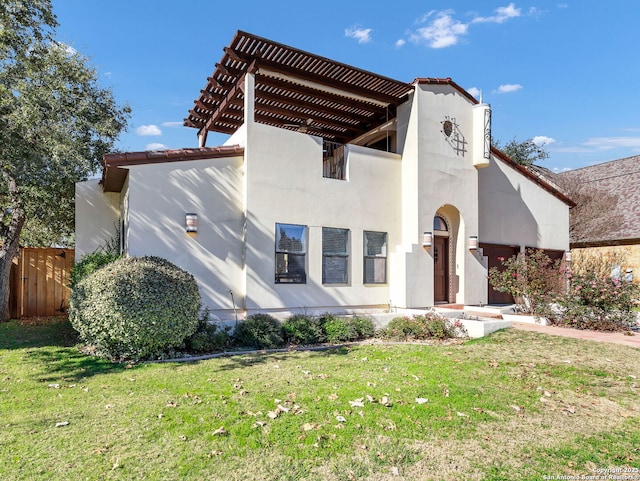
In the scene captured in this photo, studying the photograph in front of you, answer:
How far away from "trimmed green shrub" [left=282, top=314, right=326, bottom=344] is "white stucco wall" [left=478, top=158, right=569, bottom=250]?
809cm

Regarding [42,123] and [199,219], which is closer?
[199,219]

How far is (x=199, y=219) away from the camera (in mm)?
9922

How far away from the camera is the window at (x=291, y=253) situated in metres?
10.6

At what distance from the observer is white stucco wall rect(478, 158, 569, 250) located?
15.0 m

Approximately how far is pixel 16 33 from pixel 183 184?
594 cm

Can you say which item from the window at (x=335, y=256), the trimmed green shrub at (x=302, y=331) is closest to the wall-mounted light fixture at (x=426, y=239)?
the window at (x=335, y=256)

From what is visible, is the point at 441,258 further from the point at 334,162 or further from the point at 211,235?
the point at 211,235

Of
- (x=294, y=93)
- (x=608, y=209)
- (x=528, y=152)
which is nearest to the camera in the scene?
(x=294, y=93)

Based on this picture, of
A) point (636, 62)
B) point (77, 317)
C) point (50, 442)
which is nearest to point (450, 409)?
point (50, 442)

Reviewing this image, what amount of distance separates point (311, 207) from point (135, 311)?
536 centimetres

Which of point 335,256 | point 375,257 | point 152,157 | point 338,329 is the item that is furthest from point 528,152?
point 152,157

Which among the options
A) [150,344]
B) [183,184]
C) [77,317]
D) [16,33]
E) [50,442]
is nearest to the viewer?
[50,442]

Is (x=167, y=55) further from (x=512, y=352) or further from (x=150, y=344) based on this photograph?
(x=512, y=352)

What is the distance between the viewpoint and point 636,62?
50.0ft
